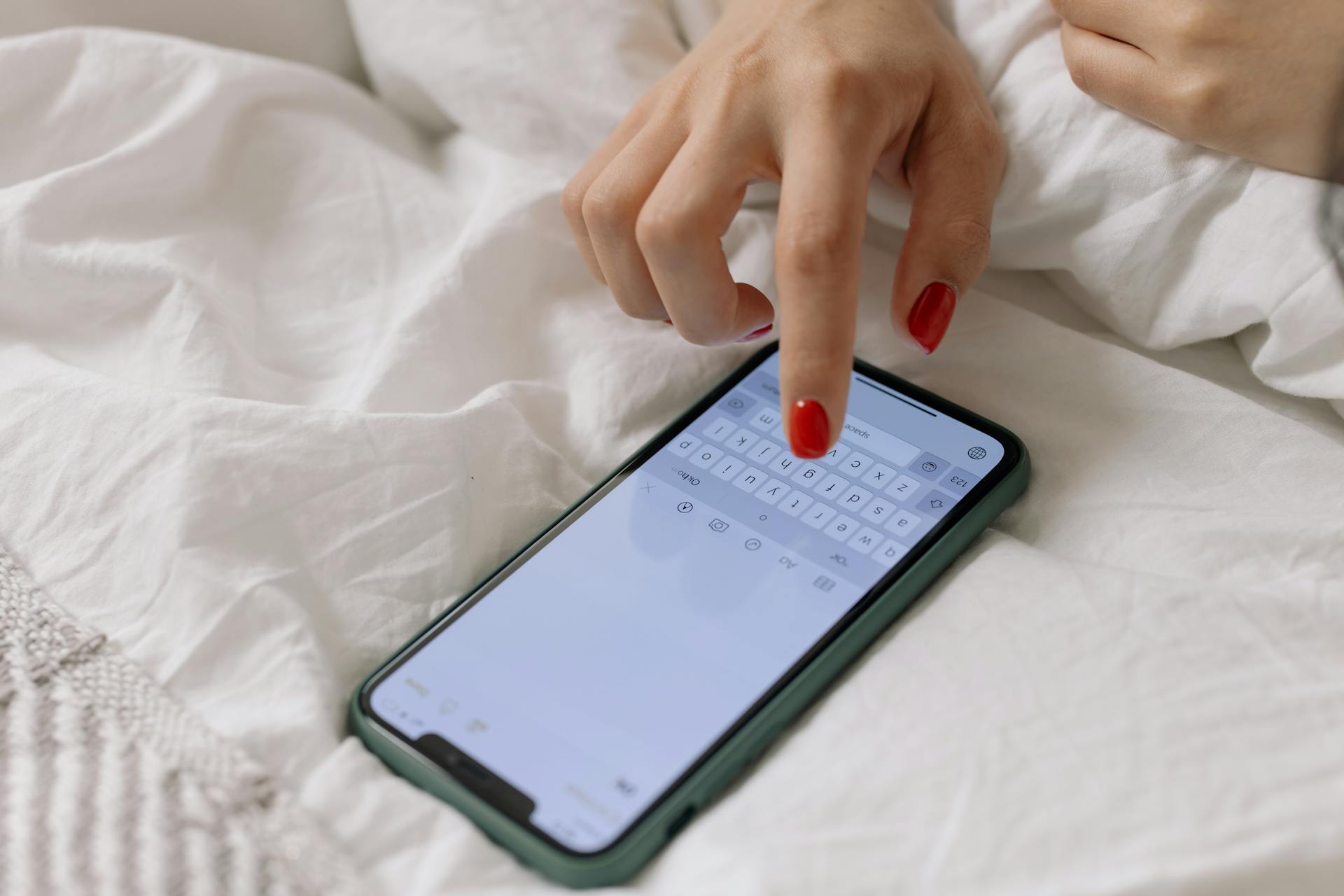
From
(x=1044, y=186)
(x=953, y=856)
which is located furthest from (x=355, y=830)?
(x=1044, y=186)

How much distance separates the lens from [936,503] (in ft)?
1.49

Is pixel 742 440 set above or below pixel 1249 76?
below

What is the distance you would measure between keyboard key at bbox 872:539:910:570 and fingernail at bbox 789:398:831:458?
5 cm

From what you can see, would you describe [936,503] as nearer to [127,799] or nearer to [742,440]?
[742,440]

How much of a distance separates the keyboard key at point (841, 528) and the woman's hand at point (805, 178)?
39 millimetres

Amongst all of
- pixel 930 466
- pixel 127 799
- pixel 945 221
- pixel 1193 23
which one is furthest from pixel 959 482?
pixel 127 799

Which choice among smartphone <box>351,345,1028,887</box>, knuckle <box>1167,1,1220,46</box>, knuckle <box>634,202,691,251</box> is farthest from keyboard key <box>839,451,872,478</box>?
knuckle <box>1167,1,1220,46</box>

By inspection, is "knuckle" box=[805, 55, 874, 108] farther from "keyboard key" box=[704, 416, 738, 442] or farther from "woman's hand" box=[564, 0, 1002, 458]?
"keyboard key" box=[704, 416, 738, 442]

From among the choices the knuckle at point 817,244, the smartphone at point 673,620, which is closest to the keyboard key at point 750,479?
the smartphone at point 673,620

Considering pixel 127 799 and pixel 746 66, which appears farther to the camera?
pixel 746 66

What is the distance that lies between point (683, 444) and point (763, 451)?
4 centimetres

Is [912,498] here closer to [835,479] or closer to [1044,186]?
[835,479]

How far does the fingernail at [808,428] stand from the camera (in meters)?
0.42

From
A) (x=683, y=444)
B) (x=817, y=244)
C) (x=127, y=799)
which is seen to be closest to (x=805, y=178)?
(x=817, y=244)
